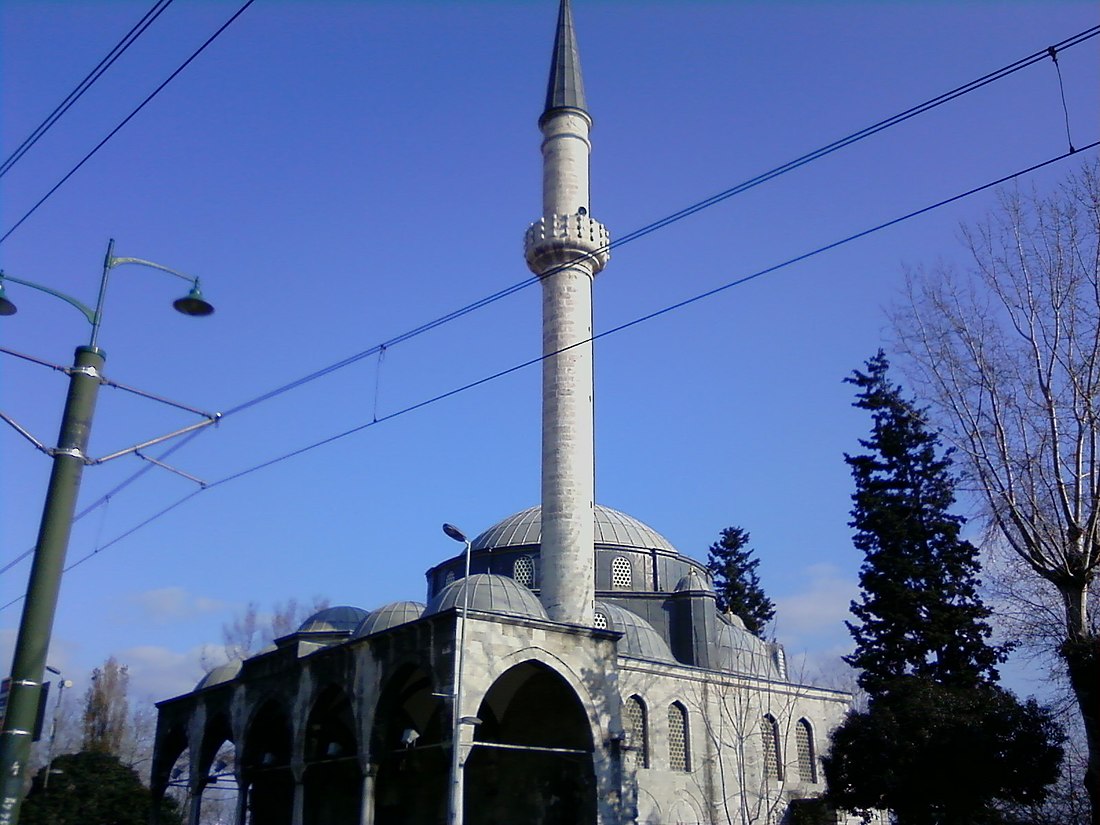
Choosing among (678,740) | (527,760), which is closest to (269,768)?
(527,760)

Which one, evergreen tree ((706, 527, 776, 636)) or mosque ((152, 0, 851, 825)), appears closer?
mosque ((152, 0, 851, 825))

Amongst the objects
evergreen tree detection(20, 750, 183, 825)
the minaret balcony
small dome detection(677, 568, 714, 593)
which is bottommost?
evergreen tree detection(20, 750, 183, 825)

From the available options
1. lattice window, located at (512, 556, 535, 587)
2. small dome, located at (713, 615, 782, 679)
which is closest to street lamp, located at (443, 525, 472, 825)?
lattice window, located at (512, 556, 535, 587)

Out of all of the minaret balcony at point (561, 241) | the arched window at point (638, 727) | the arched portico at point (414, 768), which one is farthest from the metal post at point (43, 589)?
the arched window at point (638, 727)

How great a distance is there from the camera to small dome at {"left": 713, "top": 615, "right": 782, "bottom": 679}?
25984 mm

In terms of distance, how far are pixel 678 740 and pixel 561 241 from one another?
10901mm

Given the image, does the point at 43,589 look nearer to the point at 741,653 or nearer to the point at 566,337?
the point at 566,337

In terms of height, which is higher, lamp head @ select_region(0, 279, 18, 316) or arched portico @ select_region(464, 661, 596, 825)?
lamp head @ select_region(0, 279, 18, 316)

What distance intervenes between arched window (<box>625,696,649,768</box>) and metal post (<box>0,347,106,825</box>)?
1572 centimetres

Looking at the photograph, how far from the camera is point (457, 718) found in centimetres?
1522

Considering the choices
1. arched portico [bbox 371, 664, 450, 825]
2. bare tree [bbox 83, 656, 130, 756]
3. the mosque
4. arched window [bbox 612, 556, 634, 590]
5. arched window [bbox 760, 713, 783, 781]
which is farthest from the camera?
bare tree [bbox 83, 656, 130, 756]

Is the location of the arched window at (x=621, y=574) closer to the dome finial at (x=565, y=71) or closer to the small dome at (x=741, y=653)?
the small dome at (x=741, y=653)

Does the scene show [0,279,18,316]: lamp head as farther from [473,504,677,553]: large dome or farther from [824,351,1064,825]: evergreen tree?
[473,504,677,553]: large dome

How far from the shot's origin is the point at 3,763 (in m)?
7.17
